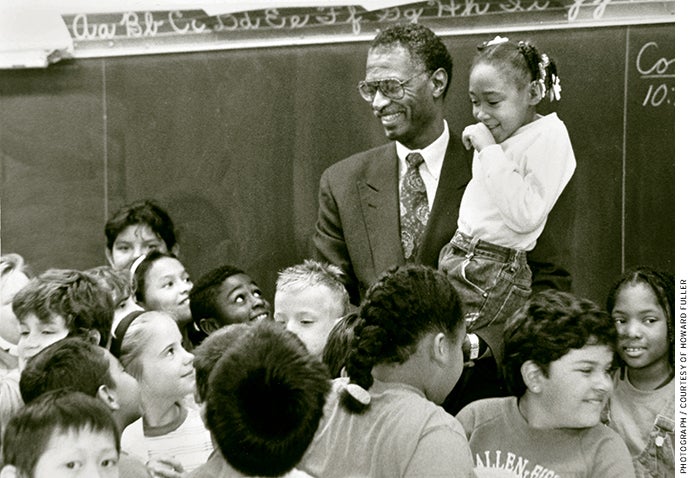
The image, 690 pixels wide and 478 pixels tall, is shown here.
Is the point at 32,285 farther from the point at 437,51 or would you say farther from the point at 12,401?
the point at 437,51

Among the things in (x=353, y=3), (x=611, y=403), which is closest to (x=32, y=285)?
(x=353, y=3)

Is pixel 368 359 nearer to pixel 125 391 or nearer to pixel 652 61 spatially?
pixel 125 391

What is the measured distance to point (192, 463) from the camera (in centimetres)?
192

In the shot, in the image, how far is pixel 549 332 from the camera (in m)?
1.76

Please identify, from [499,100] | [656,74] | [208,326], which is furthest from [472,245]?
[208,326]

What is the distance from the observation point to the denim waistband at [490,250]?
6.32 ft

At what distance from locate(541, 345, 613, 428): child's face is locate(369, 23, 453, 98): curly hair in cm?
65

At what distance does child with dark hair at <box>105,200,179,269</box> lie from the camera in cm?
244

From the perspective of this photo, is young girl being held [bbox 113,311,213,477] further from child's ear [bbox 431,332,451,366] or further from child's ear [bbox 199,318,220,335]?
child's ear [bbox 431,332,451,366]

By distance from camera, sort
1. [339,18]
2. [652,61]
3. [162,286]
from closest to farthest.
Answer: [652,61]
[339,18]
[162,286]

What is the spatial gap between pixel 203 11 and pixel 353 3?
1.21ft

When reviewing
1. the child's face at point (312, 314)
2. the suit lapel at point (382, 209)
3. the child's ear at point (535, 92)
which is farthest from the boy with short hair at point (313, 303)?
the child's ear at point (535, 92)

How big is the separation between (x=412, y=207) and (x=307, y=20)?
514 millimetres

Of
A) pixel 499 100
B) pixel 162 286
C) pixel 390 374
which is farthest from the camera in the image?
pixel 162 286
